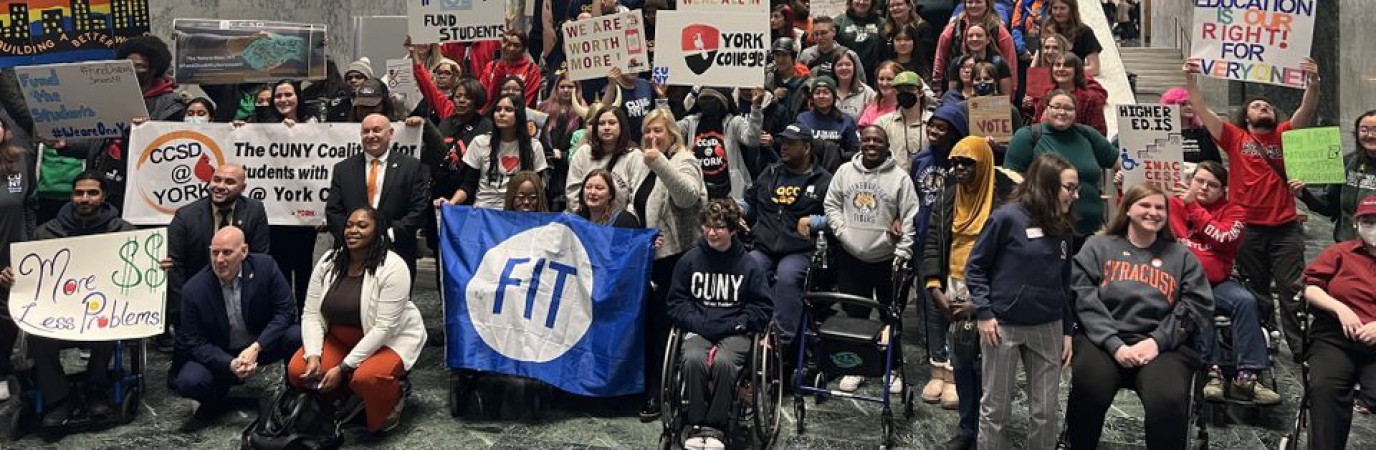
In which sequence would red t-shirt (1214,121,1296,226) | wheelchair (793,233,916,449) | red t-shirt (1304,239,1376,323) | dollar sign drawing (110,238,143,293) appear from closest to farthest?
red t-shirt (1304,239,1376,323) < wheelchair (793,233,916,449) < dollar sign drawing (110,238,143,293) < red t-shirt (1214,121,1296,226)

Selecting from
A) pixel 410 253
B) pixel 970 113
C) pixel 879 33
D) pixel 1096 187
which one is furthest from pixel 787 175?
pixel 879 33

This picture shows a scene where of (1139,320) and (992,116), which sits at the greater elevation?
(992,116)

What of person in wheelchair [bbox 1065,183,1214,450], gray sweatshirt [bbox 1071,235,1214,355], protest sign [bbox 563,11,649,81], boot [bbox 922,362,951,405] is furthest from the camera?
protest sign [bbox 563,11,649,81]

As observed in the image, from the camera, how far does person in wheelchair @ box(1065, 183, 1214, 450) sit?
278 inches

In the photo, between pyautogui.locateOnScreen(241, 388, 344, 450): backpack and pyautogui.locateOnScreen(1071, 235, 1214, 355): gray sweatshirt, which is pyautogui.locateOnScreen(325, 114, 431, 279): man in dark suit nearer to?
pyautogui.locateOnScreen(241, 388, 344, 450): backpack

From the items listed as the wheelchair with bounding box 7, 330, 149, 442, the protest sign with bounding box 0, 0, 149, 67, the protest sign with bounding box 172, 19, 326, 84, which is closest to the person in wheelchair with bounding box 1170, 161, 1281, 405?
the wheelchair with bounding box 7, 330, 149, 442

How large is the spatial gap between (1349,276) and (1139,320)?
1218 mm

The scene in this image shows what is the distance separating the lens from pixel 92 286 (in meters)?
Answer: 8.71

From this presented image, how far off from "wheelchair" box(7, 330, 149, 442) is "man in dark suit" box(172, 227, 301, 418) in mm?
325

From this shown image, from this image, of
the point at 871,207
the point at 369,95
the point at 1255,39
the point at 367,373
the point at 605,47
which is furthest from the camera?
the point at 605,47

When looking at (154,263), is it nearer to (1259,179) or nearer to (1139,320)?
(1139,320)

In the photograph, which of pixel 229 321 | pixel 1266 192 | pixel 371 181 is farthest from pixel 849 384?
pixel 229 321

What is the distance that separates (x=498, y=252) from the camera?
871 cm

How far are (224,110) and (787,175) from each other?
4.80 m
